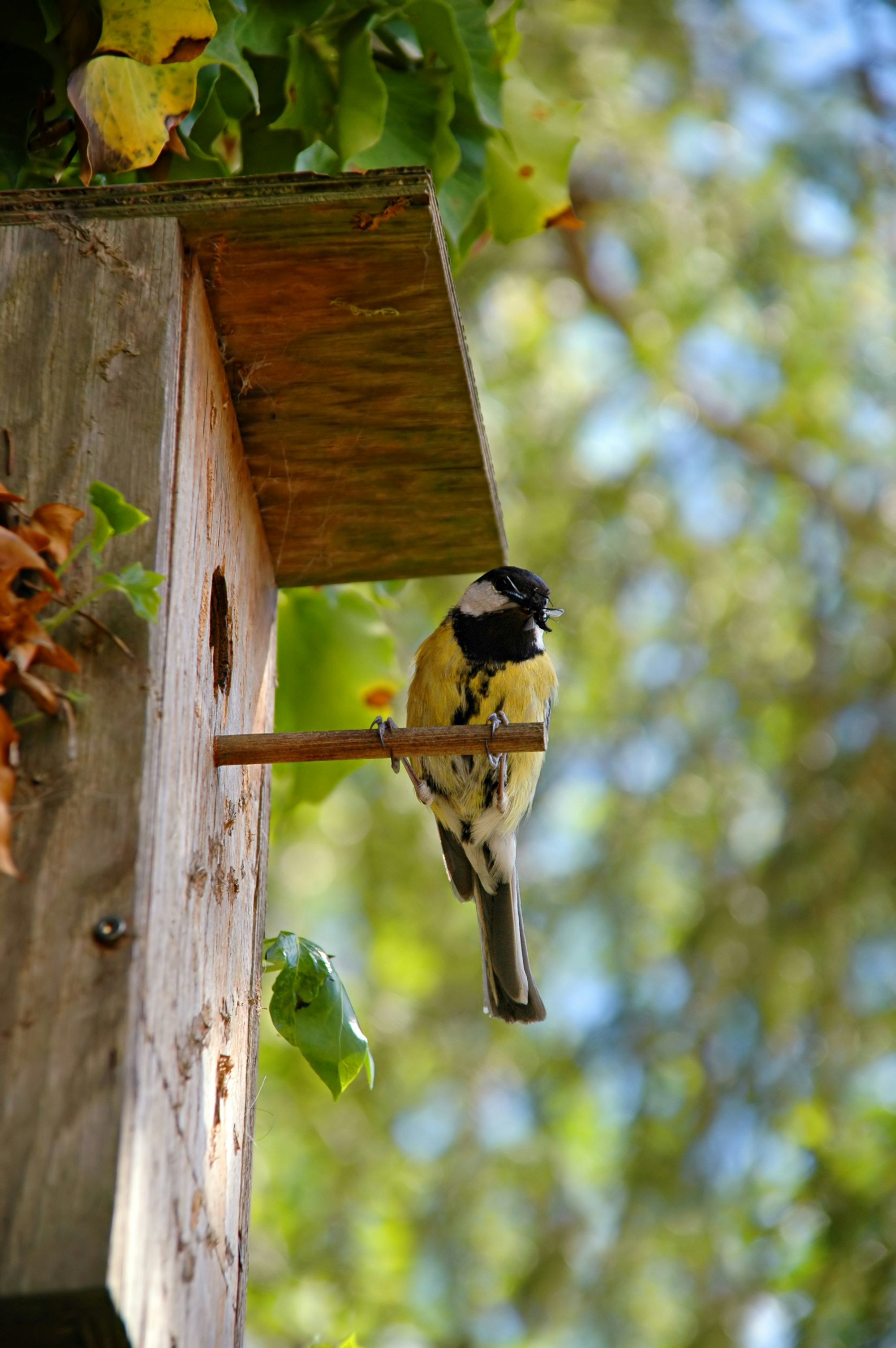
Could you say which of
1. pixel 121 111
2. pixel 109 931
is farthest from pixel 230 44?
pixel 109 931

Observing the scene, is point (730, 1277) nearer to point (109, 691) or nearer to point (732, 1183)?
point (732, 1183)

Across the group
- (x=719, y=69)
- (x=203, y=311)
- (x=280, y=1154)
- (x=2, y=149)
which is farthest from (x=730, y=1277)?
(x=719, y=69)

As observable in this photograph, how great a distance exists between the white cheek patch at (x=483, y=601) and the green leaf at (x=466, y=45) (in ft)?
3.19

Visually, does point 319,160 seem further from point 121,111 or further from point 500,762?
point 500,762

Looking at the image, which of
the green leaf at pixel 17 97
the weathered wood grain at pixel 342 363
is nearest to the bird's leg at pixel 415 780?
the weathered wood grain at pixel 342 363

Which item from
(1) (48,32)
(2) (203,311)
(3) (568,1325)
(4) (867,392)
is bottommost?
(3) (568,1325)

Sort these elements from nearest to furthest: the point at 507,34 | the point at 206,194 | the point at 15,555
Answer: the point at 15,555 → the point at 206,194 → the point at 507,34

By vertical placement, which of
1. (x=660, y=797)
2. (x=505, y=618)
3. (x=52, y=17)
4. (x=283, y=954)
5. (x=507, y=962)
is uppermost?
(x=52, y=17)

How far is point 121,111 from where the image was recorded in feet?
5.49

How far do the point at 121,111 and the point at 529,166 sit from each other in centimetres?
88

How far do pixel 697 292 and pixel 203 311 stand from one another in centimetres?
306

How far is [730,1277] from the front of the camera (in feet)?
11.6

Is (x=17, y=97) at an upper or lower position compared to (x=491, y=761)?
upper

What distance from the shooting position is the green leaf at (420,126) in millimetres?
2117
